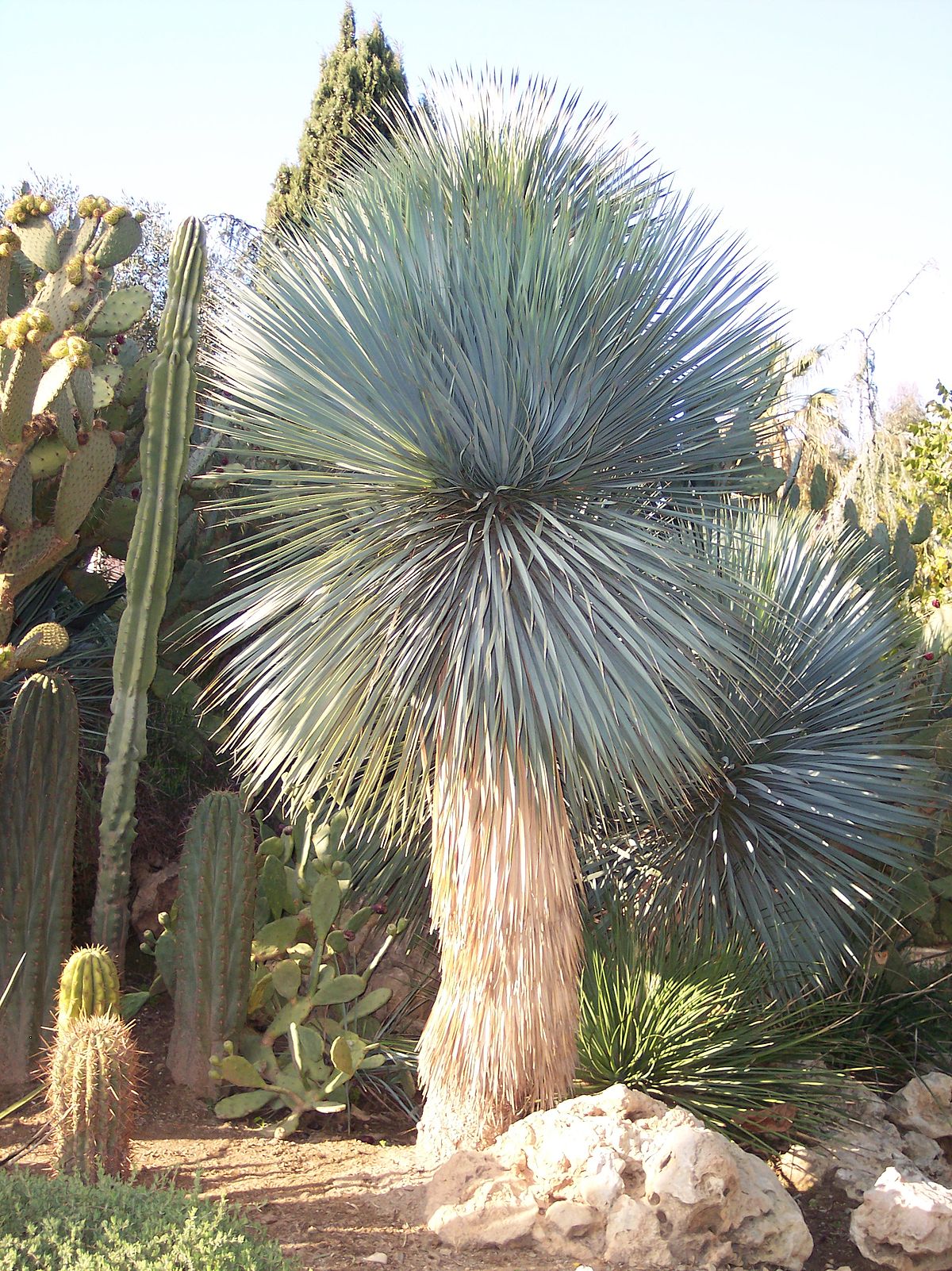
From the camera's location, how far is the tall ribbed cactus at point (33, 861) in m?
3.97

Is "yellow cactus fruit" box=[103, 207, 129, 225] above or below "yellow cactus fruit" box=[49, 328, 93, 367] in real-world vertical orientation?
above

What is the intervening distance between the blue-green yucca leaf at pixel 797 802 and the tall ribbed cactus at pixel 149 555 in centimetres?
200

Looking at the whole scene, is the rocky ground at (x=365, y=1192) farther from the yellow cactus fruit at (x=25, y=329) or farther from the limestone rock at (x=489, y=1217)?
the yellow cactus fruit at (x=25, y=329)

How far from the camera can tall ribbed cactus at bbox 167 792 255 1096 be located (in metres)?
3.93

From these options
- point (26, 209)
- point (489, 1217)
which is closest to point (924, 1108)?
point (489, 1217)

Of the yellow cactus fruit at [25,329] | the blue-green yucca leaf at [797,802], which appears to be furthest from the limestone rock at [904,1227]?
the yellow cactus fruit at [25,329]

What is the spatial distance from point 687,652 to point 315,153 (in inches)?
252

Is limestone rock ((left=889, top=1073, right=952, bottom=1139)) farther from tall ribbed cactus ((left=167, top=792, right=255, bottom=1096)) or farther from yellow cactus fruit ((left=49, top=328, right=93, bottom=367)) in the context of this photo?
yellow cactus fruit ((left=49, top=328, right=93, bottom=367))

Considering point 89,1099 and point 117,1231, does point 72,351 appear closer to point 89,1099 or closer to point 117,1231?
point 89,1099

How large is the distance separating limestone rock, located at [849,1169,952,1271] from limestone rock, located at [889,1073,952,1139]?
902 millimetres

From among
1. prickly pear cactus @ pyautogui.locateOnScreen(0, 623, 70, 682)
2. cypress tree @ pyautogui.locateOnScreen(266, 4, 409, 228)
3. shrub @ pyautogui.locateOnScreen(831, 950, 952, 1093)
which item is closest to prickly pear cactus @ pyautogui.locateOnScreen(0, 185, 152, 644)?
prickly pear cactus @ pyautogui.locateOnScreen(0, 623, 70, 682)

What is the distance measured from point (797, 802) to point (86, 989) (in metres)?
2.62

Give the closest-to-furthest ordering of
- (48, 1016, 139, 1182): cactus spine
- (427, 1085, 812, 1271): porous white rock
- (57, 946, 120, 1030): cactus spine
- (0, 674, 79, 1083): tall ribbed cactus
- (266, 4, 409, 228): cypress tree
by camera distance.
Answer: (427, 1085, 812, 1271): porous white rock → (48, 1016, 139, 1182): cactus spine → (57, 946, 120, 1030): cactus spine → (0, 674, 79, 1083): tall ribbed cactus → (266, 4, 409, 228): cypress tree

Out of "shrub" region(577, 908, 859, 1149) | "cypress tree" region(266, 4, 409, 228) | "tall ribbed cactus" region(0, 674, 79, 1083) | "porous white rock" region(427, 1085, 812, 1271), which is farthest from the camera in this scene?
"cypress tree" region(266, 4, 409, 228)
